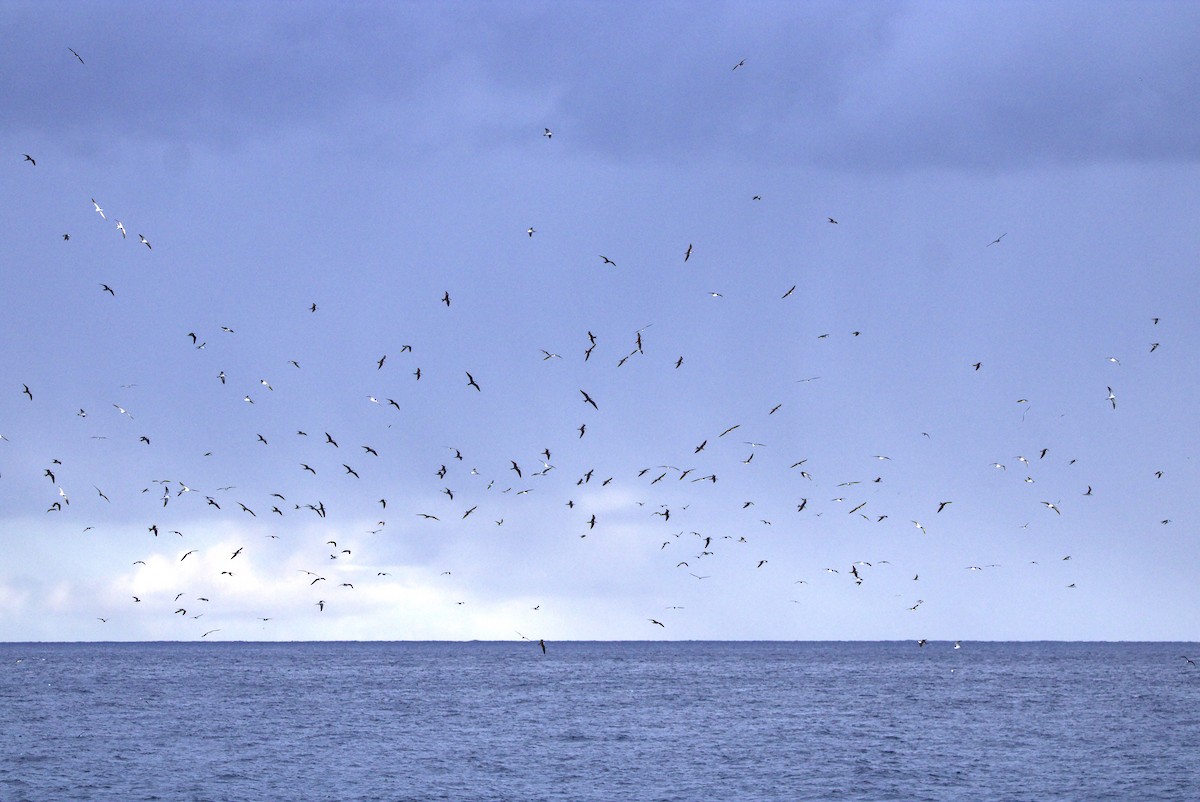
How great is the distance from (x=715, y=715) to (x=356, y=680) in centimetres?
7188

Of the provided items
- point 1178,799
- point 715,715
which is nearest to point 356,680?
point 715,715

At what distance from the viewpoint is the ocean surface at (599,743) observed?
60000 mm

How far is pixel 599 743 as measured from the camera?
7825cm

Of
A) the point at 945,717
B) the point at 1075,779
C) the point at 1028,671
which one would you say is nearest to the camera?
the point at 1075,779

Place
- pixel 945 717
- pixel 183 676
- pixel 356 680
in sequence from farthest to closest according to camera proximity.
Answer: pixel 183 676 → pixel 356 680 → pixel 945 717

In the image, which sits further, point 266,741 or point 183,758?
point 266,741

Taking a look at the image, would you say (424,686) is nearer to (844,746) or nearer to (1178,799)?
(844,746)

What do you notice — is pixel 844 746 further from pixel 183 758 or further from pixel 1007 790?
pixel 183 758

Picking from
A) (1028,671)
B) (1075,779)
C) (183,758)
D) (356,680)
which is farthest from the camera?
(1028,671)

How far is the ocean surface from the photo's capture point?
60.0m

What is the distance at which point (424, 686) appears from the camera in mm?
144000

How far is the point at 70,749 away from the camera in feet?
245

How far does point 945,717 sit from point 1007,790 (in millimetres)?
39282

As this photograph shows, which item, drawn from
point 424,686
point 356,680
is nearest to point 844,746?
point 424,686
